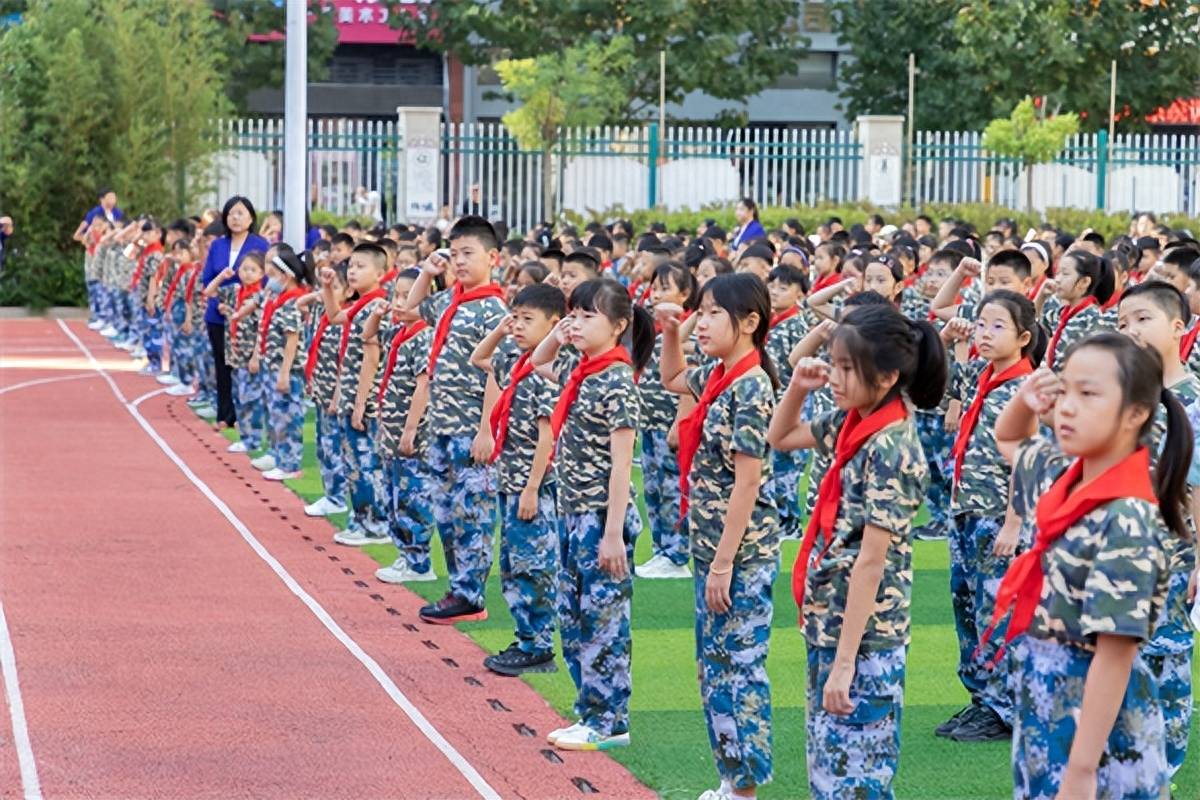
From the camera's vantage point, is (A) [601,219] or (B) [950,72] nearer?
(A) [601,219]

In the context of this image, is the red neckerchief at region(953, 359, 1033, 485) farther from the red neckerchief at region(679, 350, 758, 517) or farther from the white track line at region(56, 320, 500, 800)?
the white track line at region(56, 320, 500, 800)

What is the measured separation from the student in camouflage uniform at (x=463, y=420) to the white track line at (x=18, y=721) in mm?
2102

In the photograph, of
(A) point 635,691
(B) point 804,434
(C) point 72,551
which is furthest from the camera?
(C) point 72,551

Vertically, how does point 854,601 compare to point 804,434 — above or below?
below

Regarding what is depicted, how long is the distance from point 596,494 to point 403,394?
11.4ft

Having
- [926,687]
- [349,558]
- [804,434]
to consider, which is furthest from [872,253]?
[804,434]

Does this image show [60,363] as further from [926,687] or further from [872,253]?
[926,687]

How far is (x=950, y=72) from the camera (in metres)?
46.9

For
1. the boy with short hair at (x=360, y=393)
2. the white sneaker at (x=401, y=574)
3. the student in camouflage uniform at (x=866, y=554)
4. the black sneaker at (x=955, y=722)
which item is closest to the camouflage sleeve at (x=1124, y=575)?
the student in camouflage uniform at (x=866, y=554)

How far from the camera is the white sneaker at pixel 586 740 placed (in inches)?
314

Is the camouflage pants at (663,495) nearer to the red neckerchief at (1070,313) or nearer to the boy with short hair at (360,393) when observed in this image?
the boy with short hair at (360,393)

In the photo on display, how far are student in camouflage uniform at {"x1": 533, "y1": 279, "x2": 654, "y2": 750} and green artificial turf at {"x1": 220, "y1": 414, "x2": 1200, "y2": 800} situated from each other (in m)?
0.23

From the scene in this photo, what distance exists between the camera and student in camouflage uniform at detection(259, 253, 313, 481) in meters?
15.5

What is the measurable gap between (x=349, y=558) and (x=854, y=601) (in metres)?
7.07
